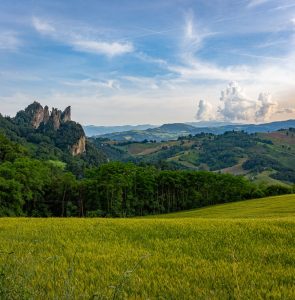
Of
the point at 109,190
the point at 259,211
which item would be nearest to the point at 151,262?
the point at 259,211

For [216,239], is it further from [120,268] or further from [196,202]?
[196,202]

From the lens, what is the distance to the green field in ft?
22.0

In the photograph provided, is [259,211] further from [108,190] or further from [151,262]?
[108,190]

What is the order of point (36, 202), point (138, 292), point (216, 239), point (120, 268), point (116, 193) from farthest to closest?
point (116, 193) < point (36, 202) < point (216, 239) < point (120, 268) < point (138, 292)

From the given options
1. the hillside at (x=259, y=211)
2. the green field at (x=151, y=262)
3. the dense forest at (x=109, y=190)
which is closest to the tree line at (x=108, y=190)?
the dense forest at (x=109, y=190)

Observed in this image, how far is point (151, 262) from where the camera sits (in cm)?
917

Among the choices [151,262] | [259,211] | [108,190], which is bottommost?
[108,190]

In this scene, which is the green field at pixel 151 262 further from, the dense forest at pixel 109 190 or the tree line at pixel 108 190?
the dense forest at pixel 109 190

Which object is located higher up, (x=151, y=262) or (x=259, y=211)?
Answer: (x=151, y=262)

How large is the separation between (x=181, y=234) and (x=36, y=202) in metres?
87.3

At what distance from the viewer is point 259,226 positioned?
13.3 metres

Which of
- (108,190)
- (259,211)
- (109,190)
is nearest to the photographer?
(259,211)

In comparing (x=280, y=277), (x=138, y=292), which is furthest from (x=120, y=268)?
(x=280, y=277)

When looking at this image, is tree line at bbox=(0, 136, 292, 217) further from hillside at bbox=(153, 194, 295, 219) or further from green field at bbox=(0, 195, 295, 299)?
green field at bbox=(0, 195, 295, 299)
